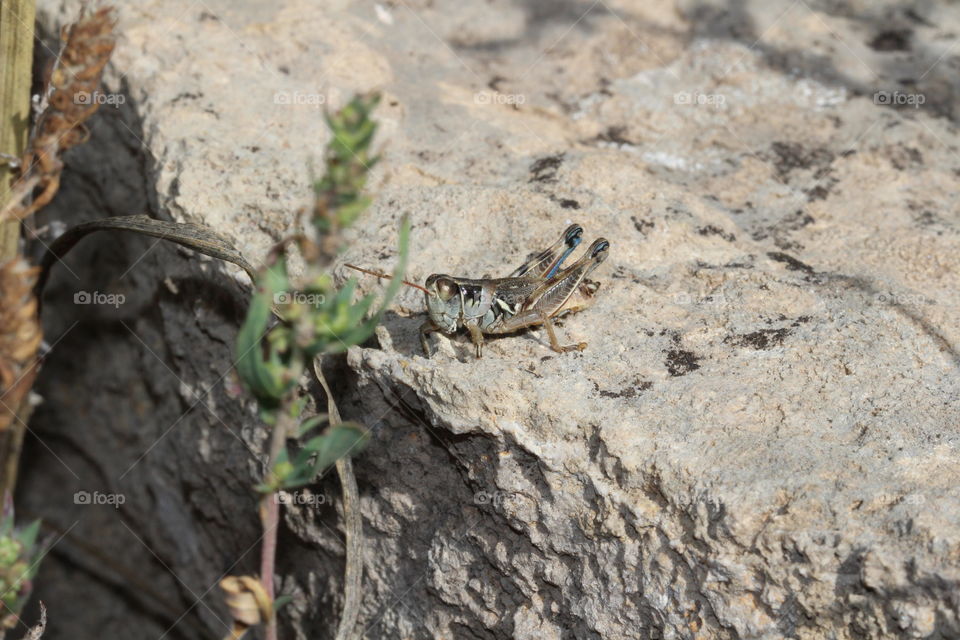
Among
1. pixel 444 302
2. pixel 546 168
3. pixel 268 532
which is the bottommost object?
pixel 546 168

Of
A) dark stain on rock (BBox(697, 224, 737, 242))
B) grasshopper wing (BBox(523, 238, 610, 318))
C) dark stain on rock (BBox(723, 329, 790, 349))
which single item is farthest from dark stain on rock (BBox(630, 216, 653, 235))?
dark stain on rock (BBox(723, 329, 790, 349))

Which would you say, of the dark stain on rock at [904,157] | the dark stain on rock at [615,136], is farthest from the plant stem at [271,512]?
the dark stain on rock at [904,157]

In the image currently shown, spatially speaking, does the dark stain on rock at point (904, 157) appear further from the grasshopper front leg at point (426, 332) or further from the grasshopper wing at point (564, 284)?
the grasshopper front leg at point (426, 332)

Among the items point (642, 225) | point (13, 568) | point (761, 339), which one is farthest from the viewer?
point (642, 225)

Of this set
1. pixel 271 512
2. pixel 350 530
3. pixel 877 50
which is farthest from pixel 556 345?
pixel 877 50

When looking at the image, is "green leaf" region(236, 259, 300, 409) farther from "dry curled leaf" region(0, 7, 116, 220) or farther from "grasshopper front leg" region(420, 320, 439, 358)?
"dry curled leaf" region(0, 7, 116, 220)

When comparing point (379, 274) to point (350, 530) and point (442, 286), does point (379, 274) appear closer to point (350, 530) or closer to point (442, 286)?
point (442, 286)
